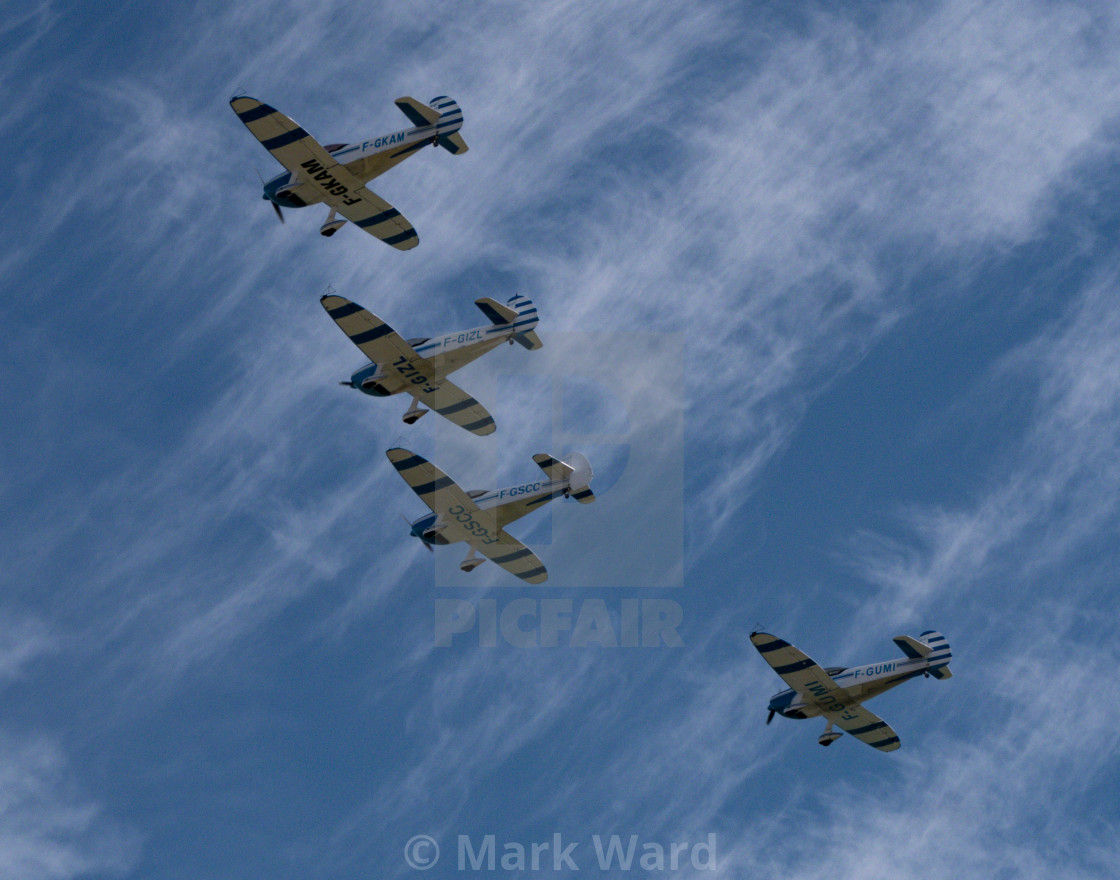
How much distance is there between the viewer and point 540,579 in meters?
73.0

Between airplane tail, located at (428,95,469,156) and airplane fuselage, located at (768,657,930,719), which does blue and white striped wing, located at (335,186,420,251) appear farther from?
airplane fuselage, located at (768,657,930,719)

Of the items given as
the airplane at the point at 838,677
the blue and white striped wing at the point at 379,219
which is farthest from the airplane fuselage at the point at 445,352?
the airplane at the point at 838,677

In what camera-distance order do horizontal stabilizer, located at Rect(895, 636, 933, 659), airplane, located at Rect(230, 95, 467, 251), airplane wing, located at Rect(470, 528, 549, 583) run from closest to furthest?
airplane, located at Rect(230, 95, 467, 251) → horizontal stabilizer, located at Rect(895, 636, 933, 659) → airplane wing, located at Rect(470, 528, 549, 583)

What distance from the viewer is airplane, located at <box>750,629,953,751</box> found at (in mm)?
69938

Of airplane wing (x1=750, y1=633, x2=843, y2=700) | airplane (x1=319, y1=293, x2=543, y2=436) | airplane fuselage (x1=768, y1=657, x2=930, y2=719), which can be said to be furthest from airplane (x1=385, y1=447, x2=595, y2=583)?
airplane fuselage (x1=768, y1=657, x2=930, y2=719)

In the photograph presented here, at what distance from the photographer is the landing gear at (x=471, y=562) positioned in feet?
237

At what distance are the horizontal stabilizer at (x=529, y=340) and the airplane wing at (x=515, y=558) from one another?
882cm

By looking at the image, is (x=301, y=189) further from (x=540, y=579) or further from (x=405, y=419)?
(x=540, y=579)

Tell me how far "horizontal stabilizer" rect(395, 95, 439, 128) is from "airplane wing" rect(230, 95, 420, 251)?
374cm

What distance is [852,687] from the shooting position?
71.1 meters

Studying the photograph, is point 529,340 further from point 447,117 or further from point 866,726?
point 866,726

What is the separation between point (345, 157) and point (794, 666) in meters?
30.4

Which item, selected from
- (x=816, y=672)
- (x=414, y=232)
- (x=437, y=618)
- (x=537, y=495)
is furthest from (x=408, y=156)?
(x=816, y=672)

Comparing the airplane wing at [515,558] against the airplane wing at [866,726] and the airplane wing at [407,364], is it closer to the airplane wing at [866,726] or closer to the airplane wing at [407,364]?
the airplane wing at [407,364]
